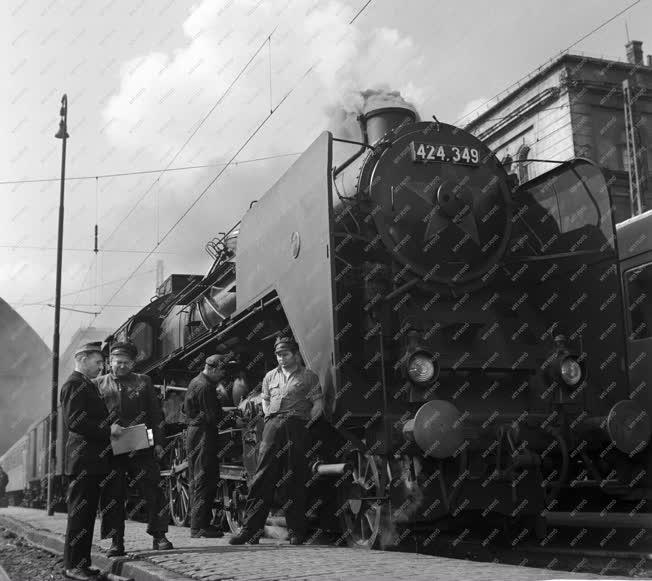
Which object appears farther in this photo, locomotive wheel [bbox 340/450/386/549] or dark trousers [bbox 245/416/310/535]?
dark trousers [bbox 245/416/310/535]

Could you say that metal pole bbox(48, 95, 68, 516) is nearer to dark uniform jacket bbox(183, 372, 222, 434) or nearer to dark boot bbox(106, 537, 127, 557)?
dark uniform jacket bbox(183, 372, 222, 434)

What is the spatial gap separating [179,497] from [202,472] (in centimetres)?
210

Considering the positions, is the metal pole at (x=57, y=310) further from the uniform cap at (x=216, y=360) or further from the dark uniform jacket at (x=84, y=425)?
the dark uniform jacket at (x=84, y=425)

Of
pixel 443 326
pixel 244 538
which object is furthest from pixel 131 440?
pixel 443 326

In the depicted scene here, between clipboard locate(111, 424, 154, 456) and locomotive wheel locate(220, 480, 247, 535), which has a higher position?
clipboard locate(111, 424, 154, 456)

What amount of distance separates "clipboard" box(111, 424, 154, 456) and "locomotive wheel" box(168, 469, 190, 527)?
366 centimetres

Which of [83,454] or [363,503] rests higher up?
[83,454]

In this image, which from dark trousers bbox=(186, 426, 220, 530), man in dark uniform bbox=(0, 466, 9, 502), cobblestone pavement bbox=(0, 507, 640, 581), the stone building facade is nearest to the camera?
cobblestone pavement bbox=(0, 507, 640, 581)

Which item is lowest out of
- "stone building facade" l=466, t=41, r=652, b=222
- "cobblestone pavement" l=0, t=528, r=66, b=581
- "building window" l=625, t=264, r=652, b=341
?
"cobblestone pavement" l=0, t=528, r=66, b=581

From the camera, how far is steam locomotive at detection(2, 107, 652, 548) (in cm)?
607

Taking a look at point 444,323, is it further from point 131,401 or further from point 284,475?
point 131,401

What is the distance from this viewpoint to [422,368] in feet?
20.4

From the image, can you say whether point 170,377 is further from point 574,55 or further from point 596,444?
point 574,55

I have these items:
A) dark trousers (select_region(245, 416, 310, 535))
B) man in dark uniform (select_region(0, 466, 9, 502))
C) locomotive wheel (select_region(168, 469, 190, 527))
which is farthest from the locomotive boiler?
man in dark uniform (select_region(0, 466, 9, 502))
